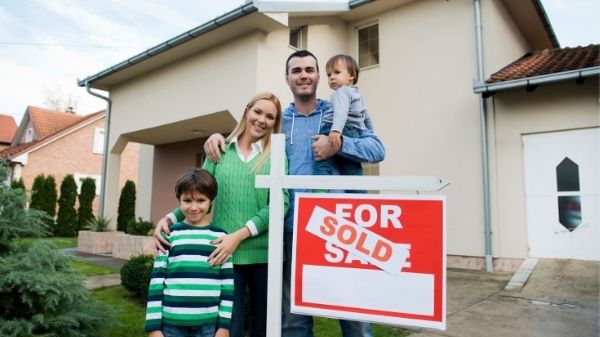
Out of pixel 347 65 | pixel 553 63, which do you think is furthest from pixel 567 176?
pixel 347 65

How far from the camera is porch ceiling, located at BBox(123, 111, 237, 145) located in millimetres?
8312

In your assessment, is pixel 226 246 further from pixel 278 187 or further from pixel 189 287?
pixel 278 187

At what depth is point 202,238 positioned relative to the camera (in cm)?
171

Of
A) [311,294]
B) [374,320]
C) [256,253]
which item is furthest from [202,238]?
[374,320]

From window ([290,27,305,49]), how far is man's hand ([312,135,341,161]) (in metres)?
6.88

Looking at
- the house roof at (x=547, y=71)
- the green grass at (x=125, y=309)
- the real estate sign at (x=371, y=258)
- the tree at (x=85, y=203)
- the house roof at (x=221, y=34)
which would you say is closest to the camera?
the real estate sign at (x=371, y=258)

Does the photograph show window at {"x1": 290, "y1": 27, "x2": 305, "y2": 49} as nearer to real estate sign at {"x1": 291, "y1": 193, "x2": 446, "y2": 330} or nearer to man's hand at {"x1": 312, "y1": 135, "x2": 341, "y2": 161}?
man's hand at {"x1": 312, "y1": 135, "x2": 341, "y2": 161}

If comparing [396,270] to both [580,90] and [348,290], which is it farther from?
[580,90]

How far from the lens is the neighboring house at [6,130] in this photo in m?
25.7

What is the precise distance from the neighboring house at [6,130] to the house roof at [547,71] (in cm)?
2954

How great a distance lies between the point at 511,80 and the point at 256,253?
19.0 feet

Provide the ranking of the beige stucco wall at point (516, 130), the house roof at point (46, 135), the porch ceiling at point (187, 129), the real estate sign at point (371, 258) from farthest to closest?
the house roof at point (46, 135) → the porch ceiling at point (187, 129) → the beige stucco wall at point (516, 130) → the real estate sign at point (371, 258)

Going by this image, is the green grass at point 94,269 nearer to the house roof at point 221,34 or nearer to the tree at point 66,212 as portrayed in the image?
the house roof at point 221,34

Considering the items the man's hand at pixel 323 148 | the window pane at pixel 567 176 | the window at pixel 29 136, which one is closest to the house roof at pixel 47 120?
the window at pixel 29 136
